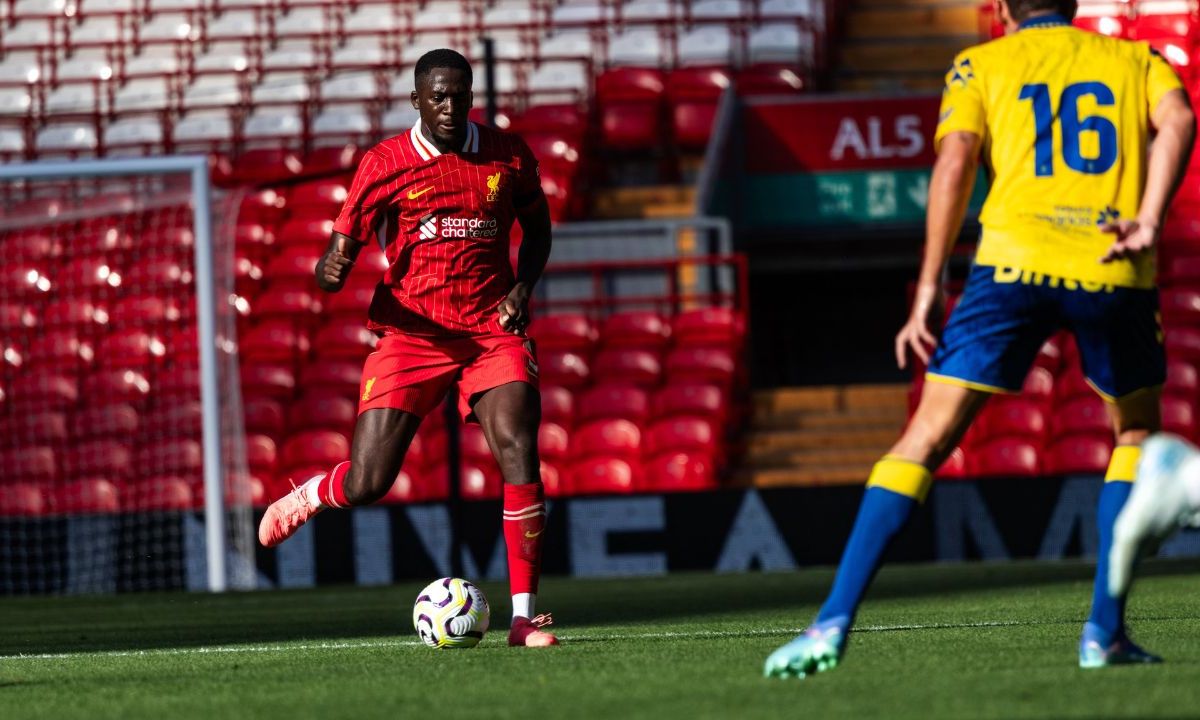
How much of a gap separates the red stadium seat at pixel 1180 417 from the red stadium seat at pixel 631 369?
4005 mm

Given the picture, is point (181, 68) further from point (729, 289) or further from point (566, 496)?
point (566, 496)

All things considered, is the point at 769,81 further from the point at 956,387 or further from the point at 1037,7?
the point at 956,387

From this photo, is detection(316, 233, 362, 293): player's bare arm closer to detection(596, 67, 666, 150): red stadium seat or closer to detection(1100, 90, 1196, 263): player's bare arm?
detection(1100, 90, 1196, 263): player's bare arm

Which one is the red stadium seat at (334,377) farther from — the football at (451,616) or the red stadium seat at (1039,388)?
the football at (451,616)

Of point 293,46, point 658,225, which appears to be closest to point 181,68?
point 293,46

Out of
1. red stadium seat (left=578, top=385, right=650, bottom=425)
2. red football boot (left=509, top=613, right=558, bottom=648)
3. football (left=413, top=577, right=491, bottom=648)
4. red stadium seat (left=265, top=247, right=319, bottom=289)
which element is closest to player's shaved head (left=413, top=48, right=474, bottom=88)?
football (left=413, top=577, right=491, bottom=648)

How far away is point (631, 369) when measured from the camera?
16.0 meters

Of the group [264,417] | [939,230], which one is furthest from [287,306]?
[939,230]

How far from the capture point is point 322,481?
7.30m

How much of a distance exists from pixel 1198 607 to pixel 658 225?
9620 mm

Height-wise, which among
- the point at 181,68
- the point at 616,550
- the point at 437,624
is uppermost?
the point at 181,68

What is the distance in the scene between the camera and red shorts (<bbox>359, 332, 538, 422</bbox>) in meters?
6.90

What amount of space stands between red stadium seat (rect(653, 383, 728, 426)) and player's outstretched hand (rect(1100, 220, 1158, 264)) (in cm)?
1073

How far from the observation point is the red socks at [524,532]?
6691 mm
